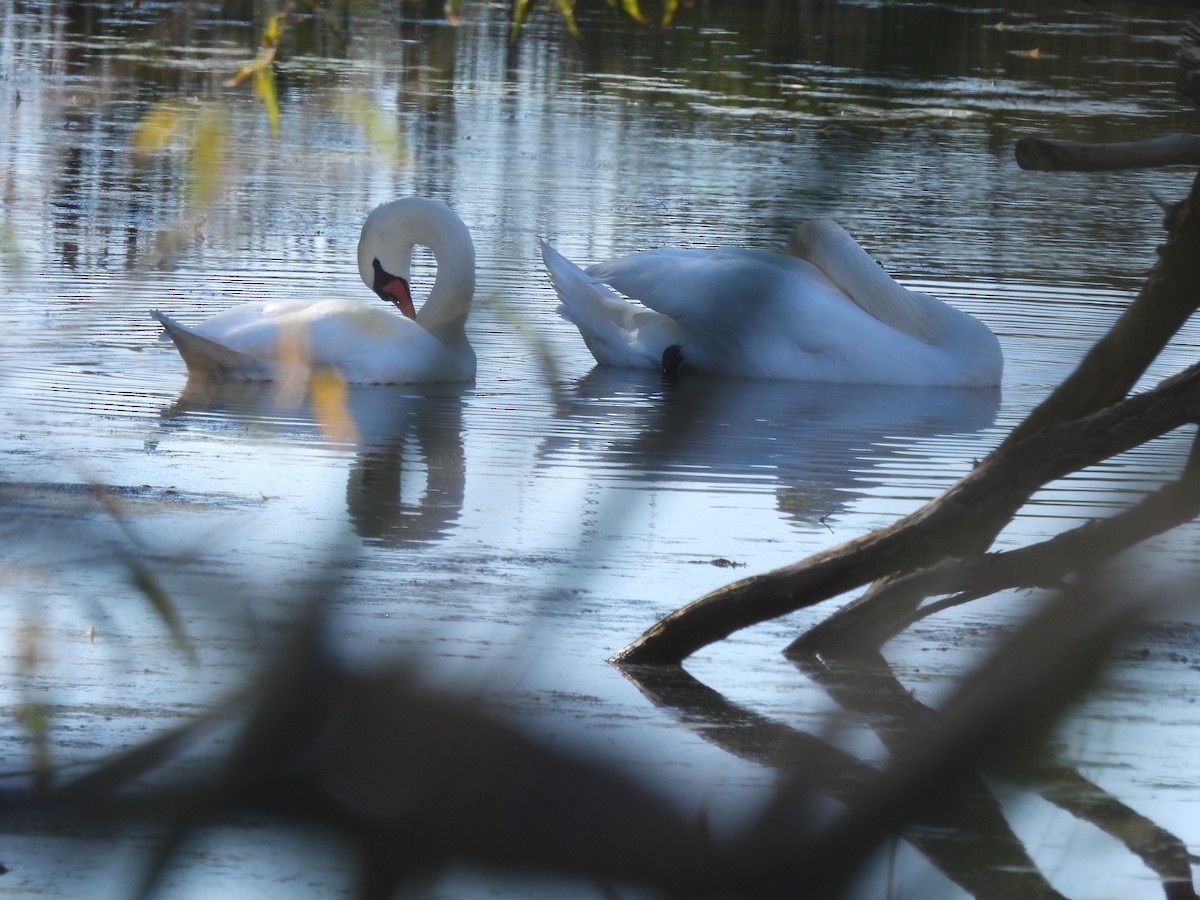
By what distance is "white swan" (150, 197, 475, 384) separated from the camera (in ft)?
23.5

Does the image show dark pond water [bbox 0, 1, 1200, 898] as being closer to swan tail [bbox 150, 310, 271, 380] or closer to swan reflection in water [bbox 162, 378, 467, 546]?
swan reflection in water [bbox 162, 378, 467, 546]

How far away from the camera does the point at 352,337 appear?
7.30m

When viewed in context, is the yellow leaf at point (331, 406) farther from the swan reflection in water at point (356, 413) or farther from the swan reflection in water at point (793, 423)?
the swan reflection in water at point (793, 423)

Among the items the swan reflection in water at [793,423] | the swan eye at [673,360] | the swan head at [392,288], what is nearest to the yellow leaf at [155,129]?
the swan reflection in water at [793,423]

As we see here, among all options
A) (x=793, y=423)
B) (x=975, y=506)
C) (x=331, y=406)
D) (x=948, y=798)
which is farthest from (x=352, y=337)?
(x=948, y=798)

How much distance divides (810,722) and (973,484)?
2.19 m

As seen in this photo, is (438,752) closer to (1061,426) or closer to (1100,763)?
(1100,763)

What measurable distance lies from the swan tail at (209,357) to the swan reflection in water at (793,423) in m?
1.22

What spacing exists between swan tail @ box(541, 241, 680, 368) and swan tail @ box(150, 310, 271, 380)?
1523 millimetres

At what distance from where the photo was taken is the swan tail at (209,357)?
23.1ft

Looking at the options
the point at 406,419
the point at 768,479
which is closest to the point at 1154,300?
the point at 768,479

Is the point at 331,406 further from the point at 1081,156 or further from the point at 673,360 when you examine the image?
the point at 1081,156

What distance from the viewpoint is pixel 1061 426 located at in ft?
9.97

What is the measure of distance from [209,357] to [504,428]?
1303mm
